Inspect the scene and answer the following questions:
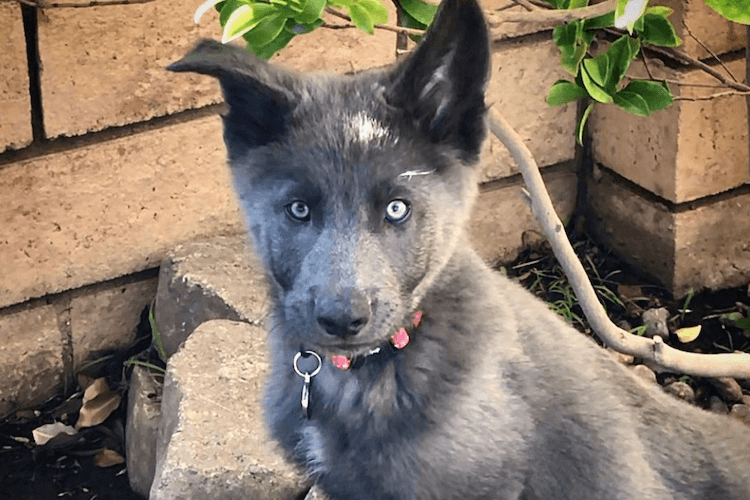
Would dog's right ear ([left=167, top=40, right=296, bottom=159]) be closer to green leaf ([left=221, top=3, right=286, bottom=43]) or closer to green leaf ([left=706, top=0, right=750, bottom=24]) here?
green leaf ([left=221, top=3, right=286, bottom=43])

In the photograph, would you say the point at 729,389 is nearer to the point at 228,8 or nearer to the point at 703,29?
the point at 703,29

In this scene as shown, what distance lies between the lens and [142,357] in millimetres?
3883

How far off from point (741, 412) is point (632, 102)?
4.86 feet

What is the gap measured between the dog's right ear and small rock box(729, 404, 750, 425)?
1941 millimetres

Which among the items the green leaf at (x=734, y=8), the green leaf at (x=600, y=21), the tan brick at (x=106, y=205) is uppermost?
the green leaf at (x=734, y=8)

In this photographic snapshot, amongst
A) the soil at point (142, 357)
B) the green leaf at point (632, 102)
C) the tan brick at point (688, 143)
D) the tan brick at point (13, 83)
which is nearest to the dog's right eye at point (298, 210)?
the green leaf at point (632, 102)

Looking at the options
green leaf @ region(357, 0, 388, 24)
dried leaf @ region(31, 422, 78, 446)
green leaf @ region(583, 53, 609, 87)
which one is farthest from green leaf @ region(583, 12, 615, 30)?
dried leaf @ region(31, 422, 78, 446)

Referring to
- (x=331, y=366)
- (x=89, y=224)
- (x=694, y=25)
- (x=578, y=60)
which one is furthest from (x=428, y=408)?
(x=694, y=25)

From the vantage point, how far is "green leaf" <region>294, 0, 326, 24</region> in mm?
2086

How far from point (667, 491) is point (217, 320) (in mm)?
1657

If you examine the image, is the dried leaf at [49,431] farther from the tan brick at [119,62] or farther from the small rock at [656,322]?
the small rock at [656,322]

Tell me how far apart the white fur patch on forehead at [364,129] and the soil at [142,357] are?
187cm

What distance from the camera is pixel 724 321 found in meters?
3.92

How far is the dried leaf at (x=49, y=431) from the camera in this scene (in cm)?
368
